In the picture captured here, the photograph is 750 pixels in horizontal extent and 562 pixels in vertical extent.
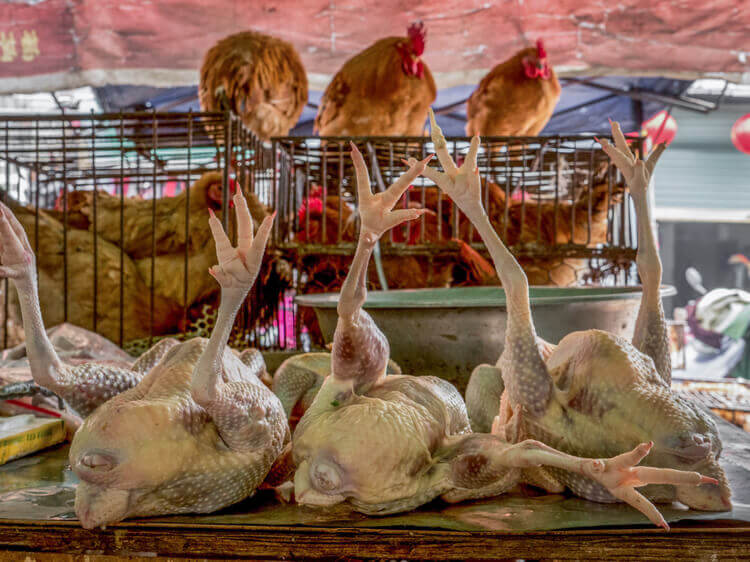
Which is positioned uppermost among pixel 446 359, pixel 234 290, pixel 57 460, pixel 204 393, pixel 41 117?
pixel 41 117

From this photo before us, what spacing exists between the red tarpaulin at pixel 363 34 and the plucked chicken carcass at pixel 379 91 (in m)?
0.60

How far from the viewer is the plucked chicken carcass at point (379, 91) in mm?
3658

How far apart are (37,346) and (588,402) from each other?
0.74 m

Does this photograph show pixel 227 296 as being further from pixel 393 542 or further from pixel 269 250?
pixel 269 250

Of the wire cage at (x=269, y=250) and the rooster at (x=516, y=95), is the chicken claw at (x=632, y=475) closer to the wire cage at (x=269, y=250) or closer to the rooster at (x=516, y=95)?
the wire cage at (x=269, y=250)

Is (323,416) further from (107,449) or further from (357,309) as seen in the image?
(107,449)

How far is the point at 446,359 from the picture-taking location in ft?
4.46

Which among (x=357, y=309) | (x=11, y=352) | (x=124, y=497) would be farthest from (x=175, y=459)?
(x=11, y=352)

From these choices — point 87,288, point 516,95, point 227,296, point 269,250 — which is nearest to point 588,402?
point 227,296

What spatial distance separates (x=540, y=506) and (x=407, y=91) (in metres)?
3.25

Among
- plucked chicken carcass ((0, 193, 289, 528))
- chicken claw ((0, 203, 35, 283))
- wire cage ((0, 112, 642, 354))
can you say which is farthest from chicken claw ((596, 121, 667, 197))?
wire cage ((0, 112, 642, 354))

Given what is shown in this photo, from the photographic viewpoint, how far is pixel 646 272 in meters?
0.96

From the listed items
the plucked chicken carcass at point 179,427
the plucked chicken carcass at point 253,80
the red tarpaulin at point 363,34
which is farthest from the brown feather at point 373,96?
the plucked chicken carcass at point 179,427

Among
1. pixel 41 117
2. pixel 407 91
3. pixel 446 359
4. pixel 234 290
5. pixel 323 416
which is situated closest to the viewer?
pixel 234 290
